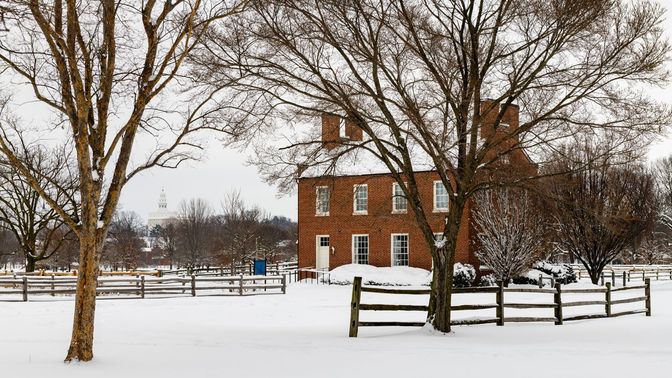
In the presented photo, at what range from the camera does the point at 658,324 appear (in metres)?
18.6

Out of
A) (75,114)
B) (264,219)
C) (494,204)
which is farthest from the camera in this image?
(264,219)

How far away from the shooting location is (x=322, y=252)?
3934 cm

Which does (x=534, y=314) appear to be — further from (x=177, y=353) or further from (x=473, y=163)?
(x=177, y=353)

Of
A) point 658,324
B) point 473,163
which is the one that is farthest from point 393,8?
point 658,324

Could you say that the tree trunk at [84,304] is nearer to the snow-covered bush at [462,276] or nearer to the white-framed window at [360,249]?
the snow-covered bush at [462,276]

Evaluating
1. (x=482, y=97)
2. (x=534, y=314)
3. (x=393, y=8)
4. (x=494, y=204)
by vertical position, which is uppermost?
(x=393, y=8)

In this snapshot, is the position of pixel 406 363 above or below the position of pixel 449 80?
below

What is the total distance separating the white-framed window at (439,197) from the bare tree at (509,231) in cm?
337

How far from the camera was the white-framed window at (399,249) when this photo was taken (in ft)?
122

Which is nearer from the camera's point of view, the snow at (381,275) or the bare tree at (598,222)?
the bare tree at (598,222)

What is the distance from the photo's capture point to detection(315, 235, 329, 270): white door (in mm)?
39156

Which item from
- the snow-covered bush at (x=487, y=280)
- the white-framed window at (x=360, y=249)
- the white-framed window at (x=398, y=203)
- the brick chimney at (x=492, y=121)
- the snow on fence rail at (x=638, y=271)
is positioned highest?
the brick chimney at (x=492, y=121)

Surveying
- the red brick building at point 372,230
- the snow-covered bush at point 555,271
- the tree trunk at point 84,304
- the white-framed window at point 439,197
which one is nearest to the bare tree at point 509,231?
the red brick building at point 372,230

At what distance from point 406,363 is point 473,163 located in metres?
5.35
